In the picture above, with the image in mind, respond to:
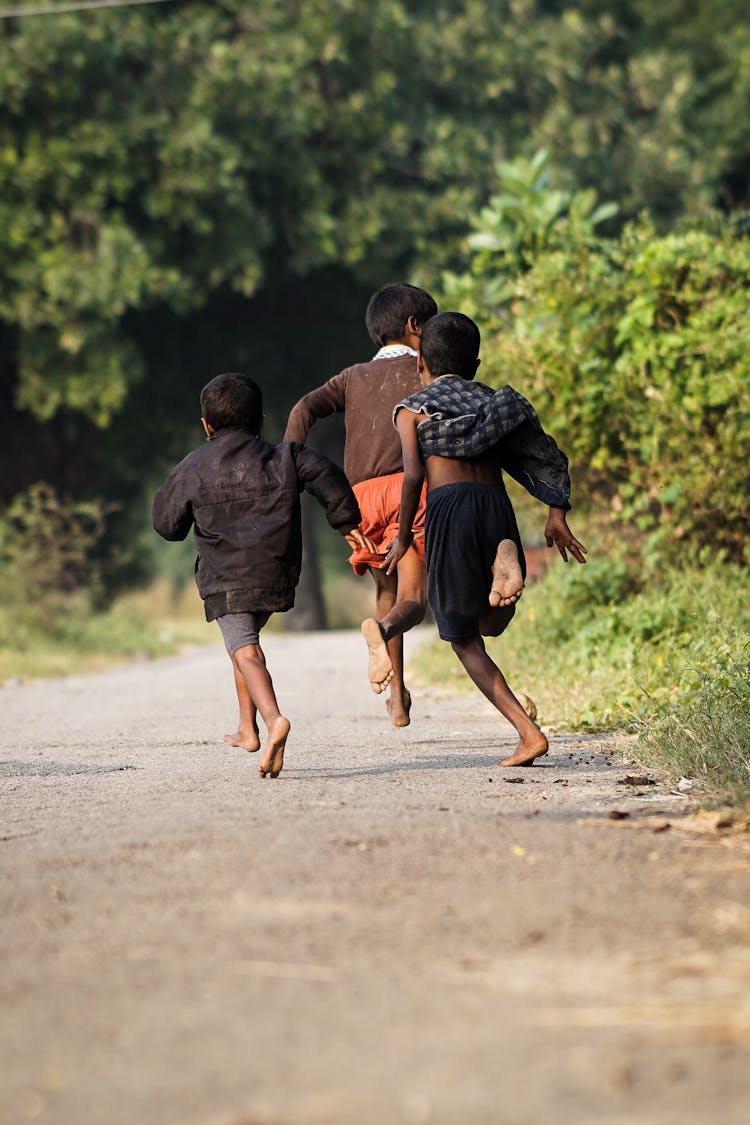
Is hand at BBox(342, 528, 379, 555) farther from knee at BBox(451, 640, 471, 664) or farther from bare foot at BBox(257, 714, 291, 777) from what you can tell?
bare foot at BBox(257, 714, 291, 777)

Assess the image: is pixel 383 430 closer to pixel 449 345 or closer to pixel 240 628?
pixel 449 345

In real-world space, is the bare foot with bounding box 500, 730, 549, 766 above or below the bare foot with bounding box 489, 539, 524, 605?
below

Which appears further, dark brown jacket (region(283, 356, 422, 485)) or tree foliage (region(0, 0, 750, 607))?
tree foliage (region(0, 0, 750, 607))

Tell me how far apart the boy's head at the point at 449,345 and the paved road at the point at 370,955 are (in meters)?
1.66

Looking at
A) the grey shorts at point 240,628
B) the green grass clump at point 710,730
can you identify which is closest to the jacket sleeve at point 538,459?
the green grass clump at point 710,730

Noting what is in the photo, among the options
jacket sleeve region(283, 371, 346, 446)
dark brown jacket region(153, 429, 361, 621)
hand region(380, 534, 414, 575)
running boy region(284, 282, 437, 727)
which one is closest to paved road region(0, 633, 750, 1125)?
dark brown jacket region(153, 429, 361, 621)

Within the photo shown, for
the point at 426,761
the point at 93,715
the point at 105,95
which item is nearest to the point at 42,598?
the point at 105,95

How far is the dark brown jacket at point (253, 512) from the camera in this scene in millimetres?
6457

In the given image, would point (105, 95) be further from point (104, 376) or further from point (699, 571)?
point (699, 571)

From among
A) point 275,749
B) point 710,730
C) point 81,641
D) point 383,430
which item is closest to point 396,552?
point 383,430

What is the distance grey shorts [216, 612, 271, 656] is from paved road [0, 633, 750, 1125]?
2.30 ft

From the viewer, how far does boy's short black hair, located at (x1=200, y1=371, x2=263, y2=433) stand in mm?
6652

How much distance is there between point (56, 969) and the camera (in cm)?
332

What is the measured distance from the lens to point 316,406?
7.38 metres
